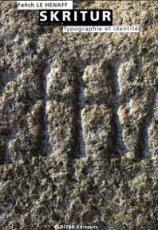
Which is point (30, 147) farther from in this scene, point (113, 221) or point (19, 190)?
point (113, 221)

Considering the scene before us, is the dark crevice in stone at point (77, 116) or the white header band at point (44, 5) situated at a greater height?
the white header band at point (44, 5)

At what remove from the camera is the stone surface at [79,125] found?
2.08 meters

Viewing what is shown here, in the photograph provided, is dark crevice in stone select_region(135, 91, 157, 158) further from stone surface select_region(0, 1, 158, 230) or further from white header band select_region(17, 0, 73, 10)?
white header band select_region(17, 0, 73, 10)

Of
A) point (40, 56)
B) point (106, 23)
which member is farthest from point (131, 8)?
point (40, 56)

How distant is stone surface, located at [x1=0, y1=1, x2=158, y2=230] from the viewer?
6.82 ft

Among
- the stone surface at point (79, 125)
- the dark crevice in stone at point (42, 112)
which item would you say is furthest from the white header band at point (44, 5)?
the dark crevice in stone at point (42, 112)

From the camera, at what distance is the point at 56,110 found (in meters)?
2.12

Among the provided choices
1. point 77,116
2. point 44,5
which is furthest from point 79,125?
point 44,5

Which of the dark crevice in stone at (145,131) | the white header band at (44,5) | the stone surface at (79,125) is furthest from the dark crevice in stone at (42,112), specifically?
the dark crevice in stone at (145,131)

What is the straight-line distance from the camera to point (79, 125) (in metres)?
2.12

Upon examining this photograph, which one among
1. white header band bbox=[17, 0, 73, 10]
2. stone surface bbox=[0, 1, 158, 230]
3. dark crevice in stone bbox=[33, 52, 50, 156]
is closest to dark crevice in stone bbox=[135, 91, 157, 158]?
stone surface bbox=[0, 1, 158, 230]

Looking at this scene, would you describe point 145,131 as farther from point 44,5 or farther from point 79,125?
point 44,5

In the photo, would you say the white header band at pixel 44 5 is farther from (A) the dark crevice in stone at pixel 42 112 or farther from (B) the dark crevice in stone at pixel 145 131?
(B) the dark crevice in stone at pixel 145 131

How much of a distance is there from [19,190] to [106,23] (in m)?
0.58
